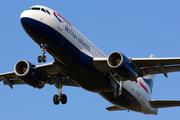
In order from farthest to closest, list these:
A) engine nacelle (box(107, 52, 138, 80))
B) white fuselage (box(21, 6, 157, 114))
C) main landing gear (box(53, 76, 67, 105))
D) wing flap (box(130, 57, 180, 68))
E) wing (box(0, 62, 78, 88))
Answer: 1. main landing gear (box(53, 76, 67, 105))
2. wing (box(0, 62, 78, 88))
3. wing flap (box(130, 57, 180, 68))
4. engine nacelle (box(107, 52, 138, 80))
5. white fuselage (box(21, 6, 157, 114))

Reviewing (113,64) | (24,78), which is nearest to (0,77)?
(24,78)

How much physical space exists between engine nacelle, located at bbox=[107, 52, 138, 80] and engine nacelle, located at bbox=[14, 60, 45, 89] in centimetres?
803

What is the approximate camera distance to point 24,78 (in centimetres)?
2961

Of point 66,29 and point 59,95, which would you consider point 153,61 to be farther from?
point 59,95

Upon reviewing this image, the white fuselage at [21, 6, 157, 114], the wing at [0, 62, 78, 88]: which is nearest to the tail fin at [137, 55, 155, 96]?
the white fuselage at [21, 6, 157, 114]

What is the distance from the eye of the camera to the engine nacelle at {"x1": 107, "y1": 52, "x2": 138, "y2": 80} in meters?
25.7

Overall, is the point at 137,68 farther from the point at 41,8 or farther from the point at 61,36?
the point at 41,8

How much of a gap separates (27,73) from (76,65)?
561 centimetres

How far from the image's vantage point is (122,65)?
1008 inches

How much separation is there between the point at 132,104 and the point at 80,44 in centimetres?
1045

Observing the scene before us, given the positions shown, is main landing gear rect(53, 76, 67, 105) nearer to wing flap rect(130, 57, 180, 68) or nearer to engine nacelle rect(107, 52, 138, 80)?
engine nacelle rect(107, 52, 138, 80)

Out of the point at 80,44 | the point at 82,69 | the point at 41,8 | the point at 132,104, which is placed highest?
the point at 41,8

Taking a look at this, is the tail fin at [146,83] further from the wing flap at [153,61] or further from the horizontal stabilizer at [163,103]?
the wing flap at [153,61]

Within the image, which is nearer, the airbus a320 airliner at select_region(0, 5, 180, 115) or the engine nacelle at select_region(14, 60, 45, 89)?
the airbus a320 airliner at select_region(0, 5, 180, 115)
